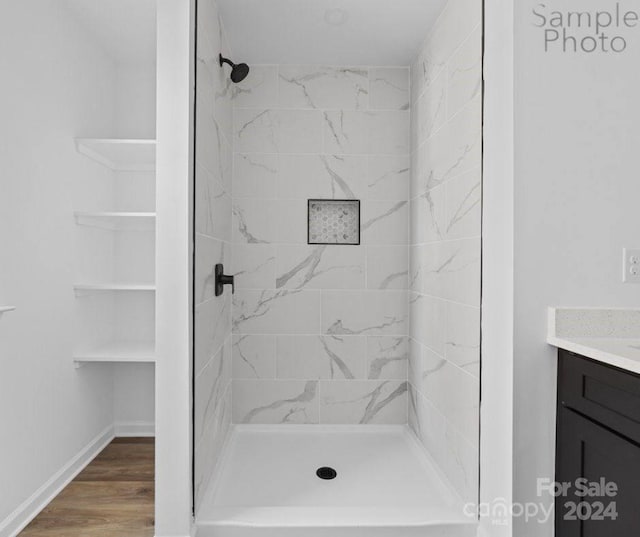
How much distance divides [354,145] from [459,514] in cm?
206

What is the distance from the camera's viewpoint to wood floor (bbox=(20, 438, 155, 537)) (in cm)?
196

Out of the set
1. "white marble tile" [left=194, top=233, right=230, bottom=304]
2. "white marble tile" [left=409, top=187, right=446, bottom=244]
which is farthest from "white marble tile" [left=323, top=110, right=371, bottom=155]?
"white marble tile" [left=194, top=233, right=230, bottom=304]


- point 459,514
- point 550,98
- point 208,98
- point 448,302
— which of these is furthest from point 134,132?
point 459,514

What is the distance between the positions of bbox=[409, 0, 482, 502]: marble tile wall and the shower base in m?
0.14

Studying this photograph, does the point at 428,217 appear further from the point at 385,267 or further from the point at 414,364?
the point at 414,364

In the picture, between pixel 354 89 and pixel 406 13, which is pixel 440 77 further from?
pixel 354 89

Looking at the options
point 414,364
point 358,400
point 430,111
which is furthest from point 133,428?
point 430,111

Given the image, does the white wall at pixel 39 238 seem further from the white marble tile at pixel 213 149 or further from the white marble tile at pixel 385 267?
the white marble tile at pixel 385 267

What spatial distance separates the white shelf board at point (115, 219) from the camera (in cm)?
254

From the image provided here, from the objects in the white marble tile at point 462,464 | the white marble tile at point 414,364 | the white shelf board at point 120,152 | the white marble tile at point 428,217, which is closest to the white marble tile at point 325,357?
the white marble tile at point 414,364

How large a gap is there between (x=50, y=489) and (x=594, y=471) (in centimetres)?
229

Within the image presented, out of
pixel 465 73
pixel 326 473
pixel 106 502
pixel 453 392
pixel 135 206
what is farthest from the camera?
pixel 135 206

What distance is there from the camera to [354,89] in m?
2.92

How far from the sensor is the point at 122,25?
2.59 meters
